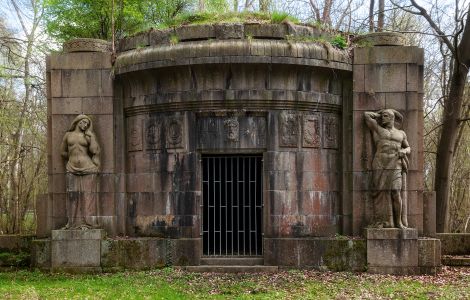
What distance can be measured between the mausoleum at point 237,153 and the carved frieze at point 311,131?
0.07ft

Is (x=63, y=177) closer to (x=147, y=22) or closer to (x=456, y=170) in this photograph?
(x=147, y=22)

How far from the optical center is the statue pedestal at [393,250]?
11.9m

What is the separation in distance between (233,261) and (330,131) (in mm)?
3385

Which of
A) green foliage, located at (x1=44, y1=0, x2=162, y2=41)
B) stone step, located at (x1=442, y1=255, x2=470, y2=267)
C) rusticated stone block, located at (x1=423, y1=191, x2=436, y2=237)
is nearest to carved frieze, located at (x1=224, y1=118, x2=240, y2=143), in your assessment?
rusticated stone block, located at (x1=423, y1=191, x2=436, y2=237)

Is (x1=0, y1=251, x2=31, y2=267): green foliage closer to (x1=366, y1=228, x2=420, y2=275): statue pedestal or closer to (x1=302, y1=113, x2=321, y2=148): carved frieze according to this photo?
(x1=302, y1=113, x2=321, y2=148): carved frieze

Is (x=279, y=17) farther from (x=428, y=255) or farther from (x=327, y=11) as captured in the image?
(x=327, y=11)

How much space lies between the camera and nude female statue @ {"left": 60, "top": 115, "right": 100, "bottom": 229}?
486 inches

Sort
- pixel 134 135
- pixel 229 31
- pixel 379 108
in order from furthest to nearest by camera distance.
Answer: pixel 134 135
pixel 379 108
pixel 229 31

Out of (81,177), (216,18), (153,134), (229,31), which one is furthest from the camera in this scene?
(216,18)

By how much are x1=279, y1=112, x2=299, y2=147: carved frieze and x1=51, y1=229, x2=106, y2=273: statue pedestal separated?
13.7 ft

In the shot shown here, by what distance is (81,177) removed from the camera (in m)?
12.4

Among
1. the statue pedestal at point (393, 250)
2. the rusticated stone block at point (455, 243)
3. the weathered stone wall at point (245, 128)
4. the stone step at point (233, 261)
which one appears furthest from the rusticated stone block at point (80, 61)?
the rusticated stone block at point (455, 243)

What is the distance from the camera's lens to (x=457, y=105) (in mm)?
17234

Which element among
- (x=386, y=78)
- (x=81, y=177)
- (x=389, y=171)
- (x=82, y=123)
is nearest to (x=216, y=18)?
(x=82, y=123)
